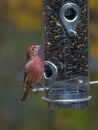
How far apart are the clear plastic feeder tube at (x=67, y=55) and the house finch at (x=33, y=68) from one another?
0.39ft

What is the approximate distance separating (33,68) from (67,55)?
14.4 inches

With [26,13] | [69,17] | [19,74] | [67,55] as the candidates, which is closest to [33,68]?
[67,55]

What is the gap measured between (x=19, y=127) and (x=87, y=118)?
3.60ft

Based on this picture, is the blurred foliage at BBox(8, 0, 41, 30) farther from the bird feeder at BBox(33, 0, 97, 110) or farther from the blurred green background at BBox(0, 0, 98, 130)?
the bird feeder at BBox(33, 0, 97, 110)

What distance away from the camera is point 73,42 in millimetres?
10781

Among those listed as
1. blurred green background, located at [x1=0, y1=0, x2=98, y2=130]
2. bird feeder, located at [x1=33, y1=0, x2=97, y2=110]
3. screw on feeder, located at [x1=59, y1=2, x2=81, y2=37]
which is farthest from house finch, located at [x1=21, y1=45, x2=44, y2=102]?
blurred green background, located at [x1=0, y1=0, x2=98, y2=130]

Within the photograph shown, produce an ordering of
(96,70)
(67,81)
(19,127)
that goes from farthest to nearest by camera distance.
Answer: (19,127), (96,70), (67,81)

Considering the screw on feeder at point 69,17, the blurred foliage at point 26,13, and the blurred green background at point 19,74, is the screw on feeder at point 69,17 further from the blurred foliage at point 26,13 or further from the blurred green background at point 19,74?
the blurred foliage at point 26,13

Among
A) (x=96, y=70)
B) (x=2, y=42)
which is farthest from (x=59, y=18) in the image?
(x=2, y=42)

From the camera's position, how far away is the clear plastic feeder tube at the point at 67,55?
422 inches

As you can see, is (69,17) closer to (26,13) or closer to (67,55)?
(67,55)

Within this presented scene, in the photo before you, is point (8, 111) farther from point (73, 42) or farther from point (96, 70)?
point (73, 42)

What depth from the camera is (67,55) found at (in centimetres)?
1077

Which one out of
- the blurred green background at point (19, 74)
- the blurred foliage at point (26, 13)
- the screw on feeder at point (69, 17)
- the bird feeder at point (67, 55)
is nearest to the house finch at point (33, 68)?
the bird feeder at point (67, 55)
